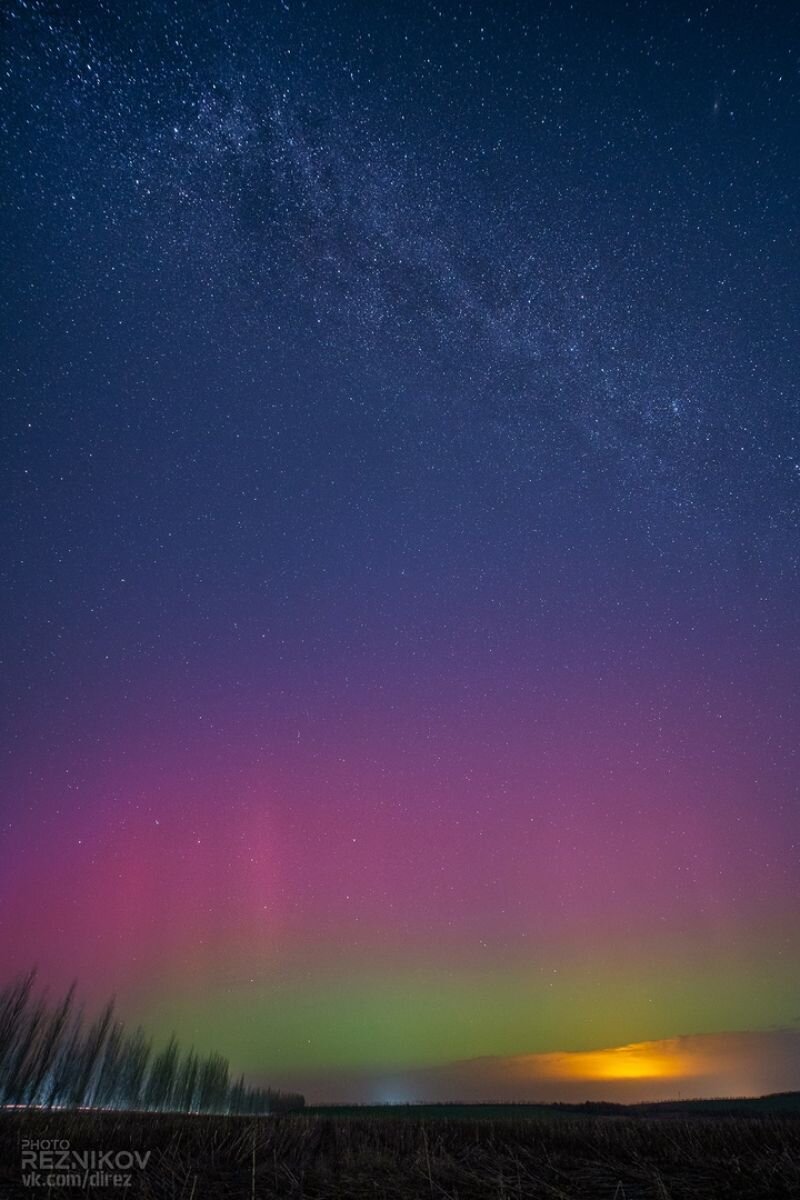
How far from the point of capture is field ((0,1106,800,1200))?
13492 millimetres

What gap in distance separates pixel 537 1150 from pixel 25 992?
44640mm

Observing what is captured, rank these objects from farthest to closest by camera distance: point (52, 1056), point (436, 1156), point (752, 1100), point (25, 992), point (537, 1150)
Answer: point (752, 1100)
point (52, 1056)
point (25, 992)
point (537, 1150)
point (436, 1156)

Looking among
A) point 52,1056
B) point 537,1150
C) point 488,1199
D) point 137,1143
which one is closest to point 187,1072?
point 52,1056

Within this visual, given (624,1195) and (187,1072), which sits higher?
(624,1195)

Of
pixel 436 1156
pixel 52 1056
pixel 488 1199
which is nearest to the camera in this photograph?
pixel 488 1199

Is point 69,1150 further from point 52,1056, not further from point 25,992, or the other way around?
point 52,1056

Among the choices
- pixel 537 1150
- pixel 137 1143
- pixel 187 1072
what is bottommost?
pixel 187 1072

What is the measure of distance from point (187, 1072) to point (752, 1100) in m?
79.6

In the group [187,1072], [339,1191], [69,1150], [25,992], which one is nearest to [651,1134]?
[339,1191]

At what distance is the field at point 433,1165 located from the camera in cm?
1349

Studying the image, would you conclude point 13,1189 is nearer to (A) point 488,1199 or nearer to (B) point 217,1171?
(B) point 217,1171

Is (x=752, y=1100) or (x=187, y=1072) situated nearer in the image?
(x=187, y=1072)

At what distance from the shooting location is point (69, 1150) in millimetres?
17953

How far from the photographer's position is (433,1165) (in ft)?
52.5
